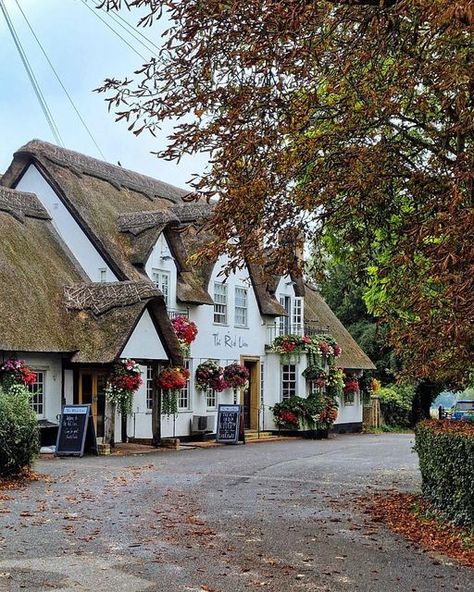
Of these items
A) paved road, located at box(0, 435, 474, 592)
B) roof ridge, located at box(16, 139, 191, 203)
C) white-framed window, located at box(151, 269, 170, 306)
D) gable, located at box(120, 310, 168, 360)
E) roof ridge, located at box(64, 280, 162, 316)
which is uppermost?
roof ridge, located at box(16, 139, 191, 203)

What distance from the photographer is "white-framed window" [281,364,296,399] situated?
105 feet

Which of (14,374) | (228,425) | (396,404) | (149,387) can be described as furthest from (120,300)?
(396,404)

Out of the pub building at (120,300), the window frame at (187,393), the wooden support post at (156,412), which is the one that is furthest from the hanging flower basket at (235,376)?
the wooden support post at (156,412)

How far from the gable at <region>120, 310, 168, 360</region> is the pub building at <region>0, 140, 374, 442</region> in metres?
0.03

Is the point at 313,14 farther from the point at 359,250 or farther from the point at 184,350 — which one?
the point at 184,350

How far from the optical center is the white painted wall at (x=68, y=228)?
84.7 ft

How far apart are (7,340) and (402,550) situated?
13.6m

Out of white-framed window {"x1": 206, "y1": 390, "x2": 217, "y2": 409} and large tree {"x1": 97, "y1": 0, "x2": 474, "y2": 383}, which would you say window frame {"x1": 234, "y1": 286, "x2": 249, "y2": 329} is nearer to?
white-framed window {"x1": 206, "y1": 390, "x2": 217, "y2": 409}

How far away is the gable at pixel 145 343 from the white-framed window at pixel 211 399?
5312 millimetres

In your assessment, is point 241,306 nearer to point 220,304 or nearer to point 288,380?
point 220,304

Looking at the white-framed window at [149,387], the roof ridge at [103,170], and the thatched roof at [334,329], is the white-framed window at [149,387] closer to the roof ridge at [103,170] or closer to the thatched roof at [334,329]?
the roof ridge at [103,170]

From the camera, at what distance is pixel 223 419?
26.1m

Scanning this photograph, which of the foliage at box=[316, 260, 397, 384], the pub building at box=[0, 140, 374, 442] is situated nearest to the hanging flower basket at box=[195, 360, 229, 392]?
the pub building at box=[0, 140, 374, 442]

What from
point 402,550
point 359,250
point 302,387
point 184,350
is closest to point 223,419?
point 184,350
